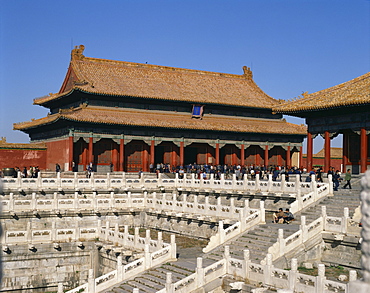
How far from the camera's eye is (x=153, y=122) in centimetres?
4691

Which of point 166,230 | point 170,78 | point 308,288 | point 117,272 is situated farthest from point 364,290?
point 170,78

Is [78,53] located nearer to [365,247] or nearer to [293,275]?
[293,275]

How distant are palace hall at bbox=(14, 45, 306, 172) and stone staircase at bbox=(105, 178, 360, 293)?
21.3 meters

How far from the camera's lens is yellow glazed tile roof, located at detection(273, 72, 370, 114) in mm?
28686

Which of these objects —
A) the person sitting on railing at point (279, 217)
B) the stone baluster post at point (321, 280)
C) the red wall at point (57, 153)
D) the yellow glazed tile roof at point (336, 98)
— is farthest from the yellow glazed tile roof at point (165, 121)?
the stone baluster post at point (321, 280)

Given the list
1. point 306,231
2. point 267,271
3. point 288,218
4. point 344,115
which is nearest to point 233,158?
point 344,115

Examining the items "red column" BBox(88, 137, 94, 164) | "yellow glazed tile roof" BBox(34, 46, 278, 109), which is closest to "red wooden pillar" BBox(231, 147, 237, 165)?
"yellow glazed tile roof" BBox(34, 46, 278, 109)

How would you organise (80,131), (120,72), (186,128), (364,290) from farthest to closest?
(120,72) < (186,128) < (80,131) < (364,290)

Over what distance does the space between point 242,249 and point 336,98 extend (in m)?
13.9

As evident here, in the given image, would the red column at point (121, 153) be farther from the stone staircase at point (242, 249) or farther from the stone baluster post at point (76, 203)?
the stone staircase at point (242, 249)

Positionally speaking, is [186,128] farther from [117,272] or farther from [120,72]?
[117,272]

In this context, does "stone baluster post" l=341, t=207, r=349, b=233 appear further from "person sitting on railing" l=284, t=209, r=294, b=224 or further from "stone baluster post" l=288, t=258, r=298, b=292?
"stone baluster post" l=288, t=258, r=298, b=292

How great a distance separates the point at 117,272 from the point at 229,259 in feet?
14.4

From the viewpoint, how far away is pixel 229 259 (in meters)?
18.0
